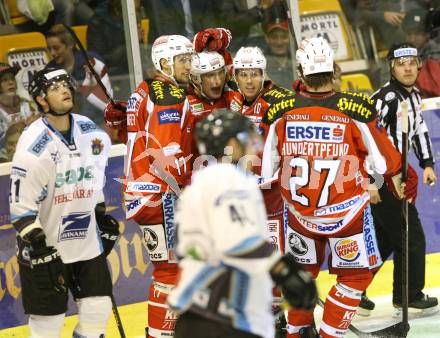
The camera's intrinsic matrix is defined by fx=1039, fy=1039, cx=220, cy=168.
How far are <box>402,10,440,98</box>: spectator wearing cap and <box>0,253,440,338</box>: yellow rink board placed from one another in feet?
3.97

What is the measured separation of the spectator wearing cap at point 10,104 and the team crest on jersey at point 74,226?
1.61 meters

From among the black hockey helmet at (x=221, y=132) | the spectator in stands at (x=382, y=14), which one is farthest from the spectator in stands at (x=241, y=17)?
the black hockey helmet at (x=221, y=132)

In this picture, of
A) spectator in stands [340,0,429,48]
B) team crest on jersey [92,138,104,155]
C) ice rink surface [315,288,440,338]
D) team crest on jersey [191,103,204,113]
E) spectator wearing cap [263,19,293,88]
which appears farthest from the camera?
spectator in stands [340,0,429,48]

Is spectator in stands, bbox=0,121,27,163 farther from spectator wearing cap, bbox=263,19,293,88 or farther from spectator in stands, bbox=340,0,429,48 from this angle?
spectator in stands, bbox=340,0,429,48

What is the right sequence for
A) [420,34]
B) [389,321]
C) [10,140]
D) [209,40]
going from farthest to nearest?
[420,34] → [10,140] → [389,321] → [209,40]

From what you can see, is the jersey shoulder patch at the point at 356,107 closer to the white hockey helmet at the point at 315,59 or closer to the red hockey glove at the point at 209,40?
the white hockey helmet at the point at 315,59

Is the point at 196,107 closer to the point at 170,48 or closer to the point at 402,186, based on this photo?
the point at 170,48

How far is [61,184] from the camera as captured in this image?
16.1ft

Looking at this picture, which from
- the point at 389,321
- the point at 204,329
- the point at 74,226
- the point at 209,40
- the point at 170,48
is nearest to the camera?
the point at 204,329

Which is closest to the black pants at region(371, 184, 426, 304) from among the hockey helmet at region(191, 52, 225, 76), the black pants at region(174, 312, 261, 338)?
the hockey helmet at region(191, 52, 225, 76)

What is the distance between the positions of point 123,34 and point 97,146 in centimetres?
192

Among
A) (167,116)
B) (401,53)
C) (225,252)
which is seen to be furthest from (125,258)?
(225,252)

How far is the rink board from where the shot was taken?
610 cm

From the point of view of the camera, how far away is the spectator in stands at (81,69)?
6.80 m
